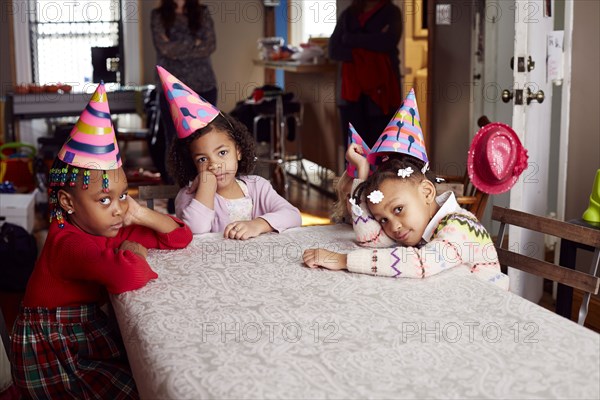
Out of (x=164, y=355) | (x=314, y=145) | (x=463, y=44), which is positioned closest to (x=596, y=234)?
(x=164, y=355)

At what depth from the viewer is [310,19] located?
757 cm

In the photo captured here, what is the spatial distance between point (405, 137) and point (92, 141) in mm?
755

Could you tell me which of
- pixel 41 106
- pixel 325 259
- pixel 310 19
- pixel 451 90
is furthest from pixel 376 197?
pixel 310 19

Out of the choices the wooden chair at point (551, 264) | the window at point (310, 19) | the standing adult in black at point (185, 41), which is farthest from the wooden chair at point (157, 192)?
the window at point (310, 19)

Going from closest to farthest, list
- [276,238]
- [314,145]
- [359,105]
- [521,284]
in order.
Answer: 1. [276,238]
2. [521,284]
3. [359,105]
4. [314,145]

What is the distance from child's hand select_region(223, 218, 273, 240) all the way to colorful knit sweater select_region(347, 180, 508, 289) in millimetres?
341

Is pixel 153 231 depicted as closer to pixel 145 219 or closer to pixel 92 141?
pixel 145 219

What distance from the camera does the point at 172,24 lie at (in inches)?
192

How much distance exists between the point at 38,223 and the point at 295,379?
14.9 ft

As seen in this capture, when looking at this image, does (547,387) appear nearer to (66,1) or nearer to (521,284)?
(521,284)

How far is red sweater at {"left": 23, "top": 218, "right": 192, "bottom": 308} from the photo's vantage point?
1689mm

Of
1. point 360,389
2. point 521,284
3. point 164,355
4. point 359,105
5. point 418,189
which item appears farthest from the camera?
point 359,105

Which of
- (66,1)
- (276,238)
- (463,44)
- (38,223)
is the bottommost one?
(38,223)

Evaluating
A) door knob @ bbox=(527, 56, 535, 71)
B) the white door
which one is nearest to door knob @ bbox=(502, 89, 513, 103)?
the white door
